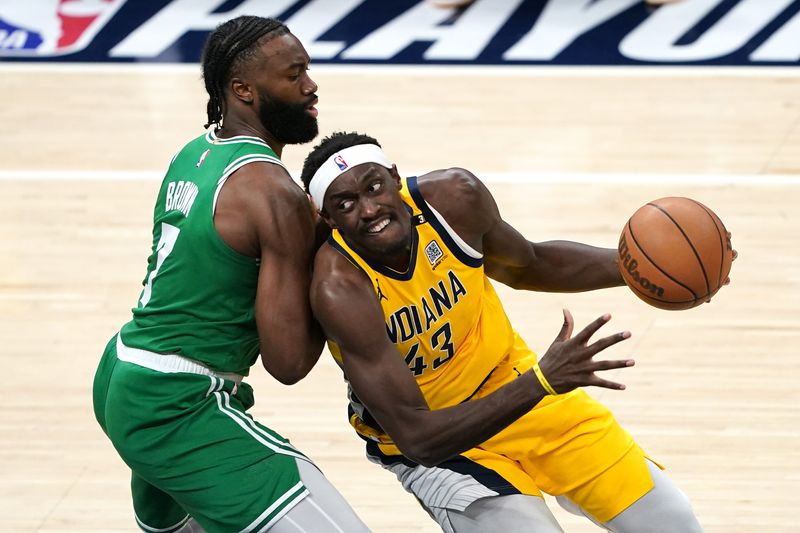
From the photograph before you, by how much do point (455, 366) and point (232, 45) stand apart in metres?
1.13

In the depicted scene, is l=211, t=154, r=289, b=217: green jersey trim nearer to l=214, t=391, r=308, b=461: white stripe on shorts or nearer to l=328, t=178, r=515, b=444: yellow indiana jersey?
l=328, t=178, r=515, b=444: yellow indiana jersey

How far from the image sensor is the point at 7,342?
638cm

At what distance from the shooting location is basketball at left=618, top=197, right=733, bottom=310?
368 cm

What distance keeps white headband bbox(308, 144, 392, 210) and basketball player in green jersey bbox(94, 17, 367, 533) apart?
3.1 inches

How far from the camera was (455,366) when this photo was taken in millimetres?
3832

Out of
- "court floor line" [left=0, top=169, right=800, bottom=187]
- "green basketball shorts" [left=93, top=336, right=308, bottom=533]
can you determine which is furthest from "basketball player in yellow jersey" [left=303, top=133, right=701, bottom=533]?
"court floor line" [left=0, top=169, right=800, bottom=187]

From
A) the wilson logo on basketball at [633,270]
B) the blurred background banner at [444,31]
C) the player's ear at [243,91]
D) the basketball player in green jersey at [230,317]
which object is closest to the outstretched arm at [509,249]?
the wilson logo on basketball at [633,270]

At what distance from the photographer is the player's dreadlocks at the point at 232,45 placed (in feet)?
12.2

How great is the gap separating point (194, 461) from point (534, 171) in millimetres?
4832

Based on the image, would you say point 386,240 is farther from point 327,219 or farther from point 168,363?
point 168,363

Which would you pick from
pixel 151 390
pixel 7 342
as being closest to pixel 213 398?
pixel 151 390

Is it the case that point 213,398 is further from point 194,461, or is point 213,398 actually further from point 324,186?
point 324,186

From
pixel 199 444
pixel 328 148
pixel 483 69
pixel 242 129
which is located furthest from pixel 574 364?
pixel 483 69

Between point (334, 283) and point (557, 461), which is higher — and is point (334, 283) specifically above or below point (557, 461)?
above
